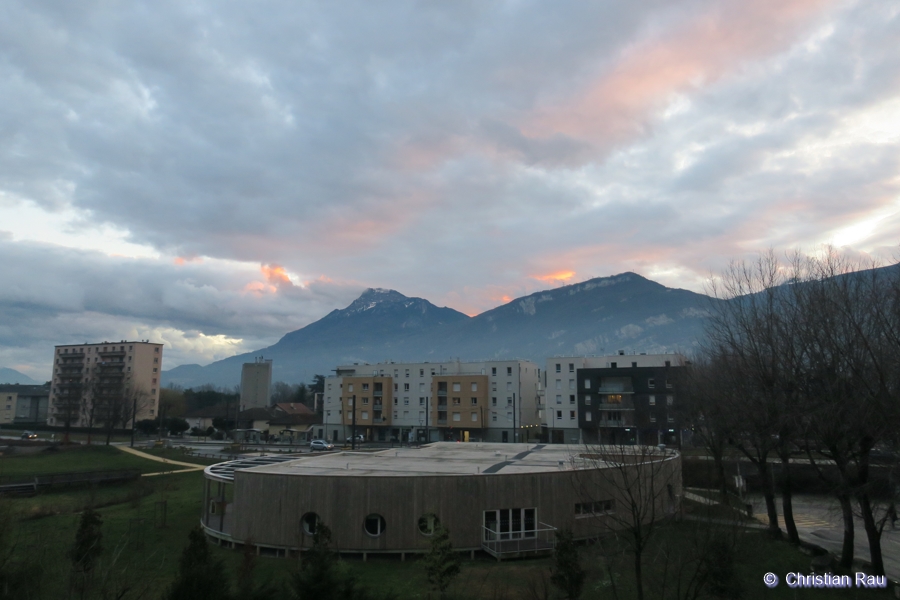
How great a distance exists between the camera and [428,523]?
19.4 m

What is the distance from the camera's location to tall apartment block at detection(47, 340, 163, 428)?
95.2 meters

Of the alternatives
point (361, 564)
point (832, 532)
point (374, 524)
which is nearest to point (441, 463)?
point (374, 524)

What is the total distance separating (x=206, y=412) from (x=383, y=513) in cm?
9378

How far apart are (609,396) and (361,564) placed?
57678 millimetres

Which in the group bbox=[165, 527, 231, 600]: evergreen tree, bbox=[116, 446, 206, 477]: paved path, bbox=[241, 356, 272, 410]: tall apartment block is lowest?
bbox=[116, 446, 206, 477]: paved path

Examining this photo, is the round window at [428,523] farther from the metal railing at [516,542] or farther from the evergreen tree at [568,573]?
the evergreen tree at [568,573]

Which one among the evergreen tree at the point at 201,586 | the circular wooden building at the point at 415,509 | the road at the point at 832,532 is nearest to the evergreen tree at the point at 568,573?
the circular wooden building at the point at 415,509

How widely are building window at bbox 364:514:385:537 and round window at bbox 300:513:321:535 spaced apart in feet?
6.03

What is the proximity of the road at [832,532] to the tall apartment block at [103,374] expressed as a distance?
9255cm

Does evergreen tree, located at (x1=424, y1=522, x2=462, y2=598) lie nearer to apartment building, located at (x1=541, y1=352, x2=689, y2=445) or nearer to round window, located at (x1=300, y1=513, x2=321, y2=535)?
round window, located at (x1=300, y1=513, x2=321, y2=535)

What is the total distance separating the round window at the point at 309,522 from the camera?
2012 centimetres

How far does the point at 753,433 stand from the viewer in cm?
2283

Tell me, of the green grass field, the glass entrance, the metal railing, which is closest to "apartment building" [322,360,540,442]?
the green grass field

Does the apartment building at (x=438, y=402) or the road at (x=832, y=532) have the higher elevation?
the apartment building at (x=438, y=402)
